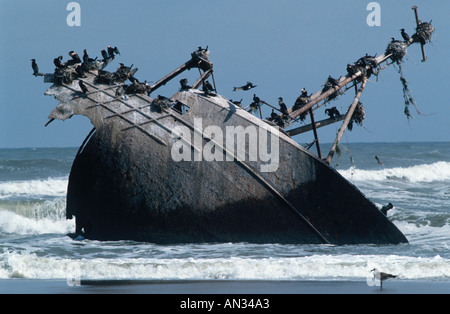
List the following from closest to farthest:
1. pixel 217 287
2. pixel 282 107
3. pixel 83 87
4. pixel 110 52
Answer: pixel 217 287 < pixel 83 87 < pixel 282 107 < pixel 110 52

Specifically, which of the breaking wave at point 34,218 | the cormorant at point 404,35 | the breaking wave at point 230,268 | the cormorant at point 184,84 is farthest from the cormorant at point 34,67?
the cormorant at point 404,35

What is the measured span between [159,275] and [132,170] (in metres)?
2.32

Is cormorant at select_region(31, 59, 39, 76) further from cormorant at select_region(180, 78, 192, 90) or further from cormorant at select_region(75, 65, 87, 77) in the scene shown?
cormorant at select_region(180, 78, 192, 90)

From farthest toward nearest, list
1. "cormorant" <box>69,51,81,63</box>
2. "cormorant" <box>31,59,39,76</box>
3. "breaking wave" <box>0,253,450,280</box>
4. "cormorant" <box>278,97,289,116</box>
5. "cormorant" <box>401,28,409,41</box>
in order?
"cormorant" <box>401,28,409,41</box>, "cormorant" <box>69,51,81,63</box>, "cormorant" <box>278,97,289,116</box>, "cormorant" <box>31,59,39,76</box>, "breaking wave" <box>0,253,450,280</box>

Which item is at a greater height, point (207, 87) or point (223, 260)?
point (207, 87)

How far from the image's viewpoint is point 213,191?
13.4 m

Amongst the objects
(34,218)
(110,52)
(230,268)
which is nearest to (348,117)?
(230,268)

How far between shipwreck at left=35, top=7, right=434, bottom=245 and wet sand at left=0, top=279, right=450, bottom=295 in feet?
6.91

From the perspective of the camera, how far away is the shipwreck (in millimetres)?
13398

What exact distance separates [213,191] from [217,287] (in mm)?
2705

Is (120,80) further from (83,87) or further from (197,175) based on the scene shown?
(197,175)

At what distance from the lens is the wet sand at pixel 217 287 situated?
10648mm

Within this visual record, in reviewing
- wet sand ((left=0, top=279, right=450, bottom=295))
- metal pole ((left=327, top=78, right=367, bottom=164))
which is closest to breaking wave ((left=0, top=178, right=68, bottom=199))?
metal pole ((left=327, top=78, right=367, bottom=164))

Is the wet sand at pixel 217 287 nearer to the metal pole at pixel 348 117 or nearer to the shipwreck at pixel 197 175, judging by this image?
the shipwreck at pixel 197 175
